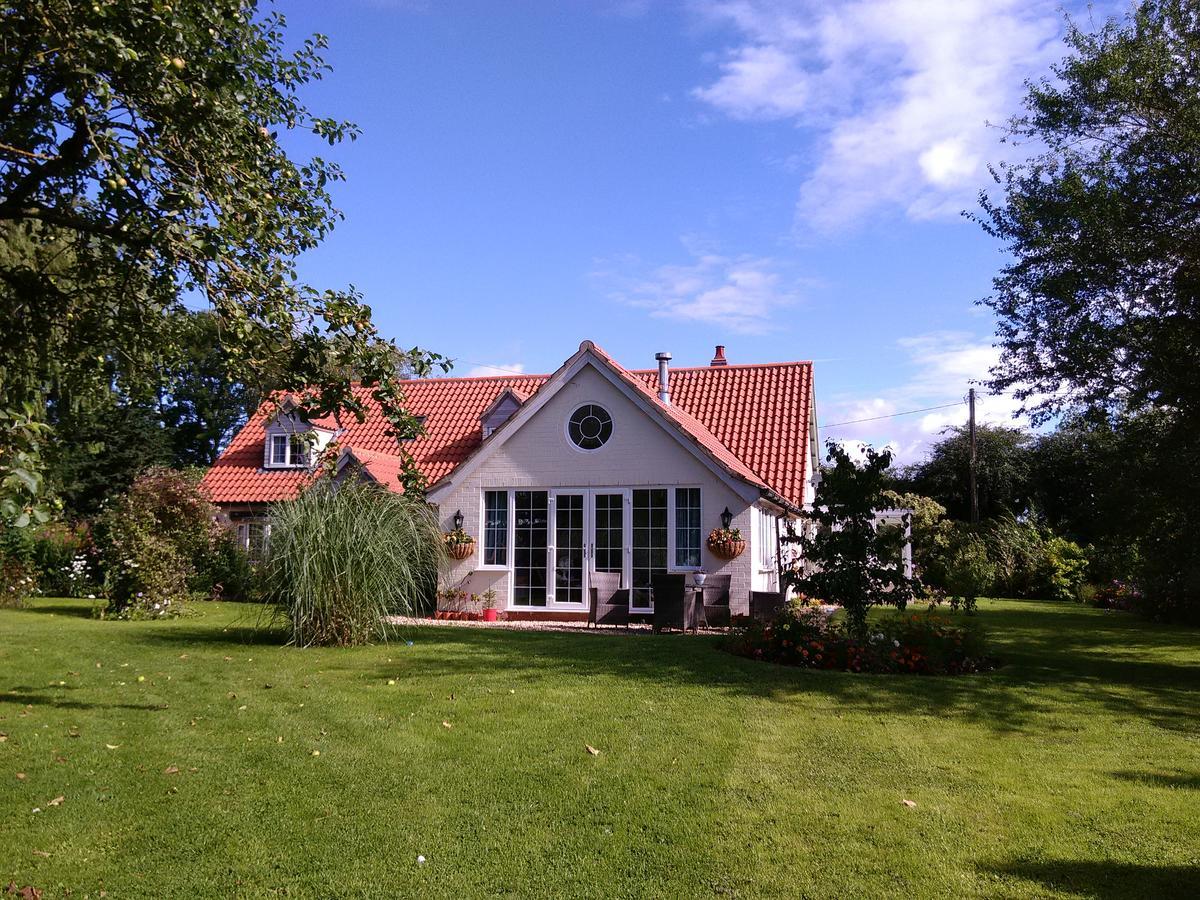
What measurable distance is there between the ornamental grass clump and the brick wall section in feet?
21.1

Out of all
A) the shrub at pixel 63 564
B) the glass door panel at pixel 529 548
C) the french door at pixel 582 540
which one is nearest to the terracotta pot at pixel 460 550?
the glass door panel at pixel 529 548

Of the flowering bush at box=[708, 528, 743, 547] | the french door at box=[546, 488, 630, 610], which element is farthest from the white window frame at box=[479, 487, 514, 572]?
the flowering bush at box=[708, 528, 743, 547]

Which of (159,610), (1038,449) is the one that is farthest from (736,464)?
(1038,449)

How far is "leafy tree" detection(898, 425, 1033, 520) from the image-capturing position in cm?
3812

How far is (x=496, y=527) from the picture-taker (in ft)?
63.2

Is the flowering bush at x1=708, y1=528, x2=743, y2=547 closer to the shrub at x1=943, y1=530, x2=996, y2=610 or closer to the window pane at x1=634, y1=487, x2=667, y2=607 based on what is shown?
the window pane at x1=634, y1=487, x2=667, y2=607

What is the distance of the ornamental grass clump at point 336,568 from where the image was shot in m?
11.9

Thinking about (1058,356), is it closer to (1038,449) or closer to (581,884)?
(581,884)

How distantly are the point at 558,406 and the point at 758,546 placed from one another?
5.20m

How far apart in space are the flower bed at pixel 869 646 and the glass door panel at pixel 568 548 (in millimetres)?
6812

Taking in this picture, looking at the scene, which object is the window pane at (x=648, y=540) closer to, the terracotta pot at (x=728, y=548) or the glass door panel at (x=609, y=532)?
the glass door panel at (x=609, y=532)

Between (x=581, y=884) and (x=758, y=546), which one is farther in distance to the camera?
(x=758, y=546)

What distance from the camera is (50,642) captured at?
12.1 m

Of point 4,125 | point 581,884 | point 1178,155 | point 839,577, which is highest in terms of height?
point 1178,155
